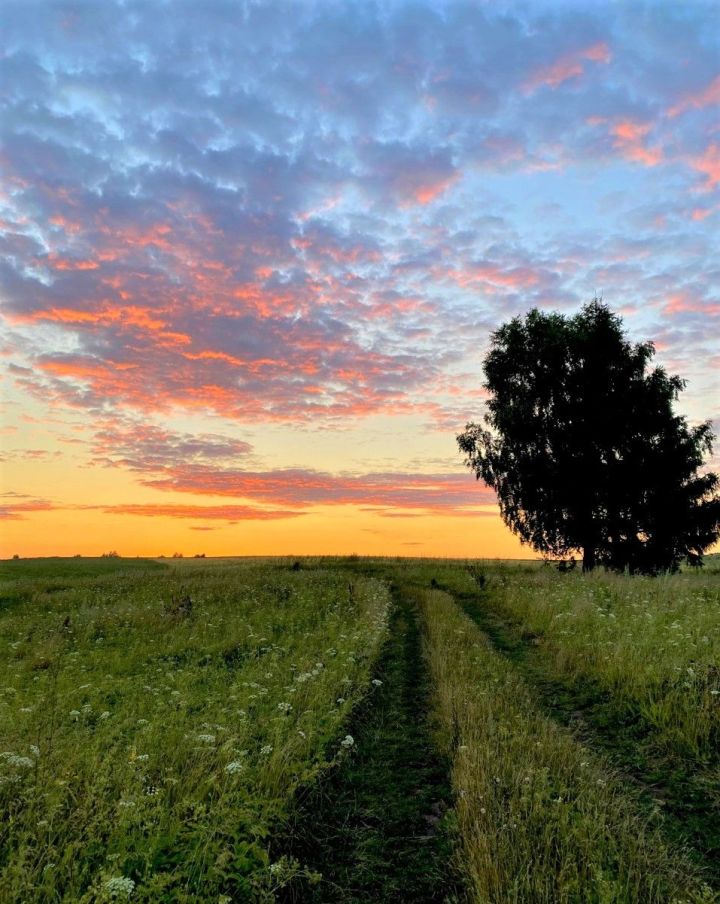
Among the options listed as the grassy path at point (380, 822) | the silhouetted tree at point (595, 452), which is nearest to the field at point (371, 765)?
the grassy path at point (380, 822)

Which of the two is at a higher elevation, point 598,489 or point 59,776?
point 598,489

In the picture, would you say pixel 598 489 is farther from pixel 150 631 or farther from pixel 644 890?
pixel 644 890

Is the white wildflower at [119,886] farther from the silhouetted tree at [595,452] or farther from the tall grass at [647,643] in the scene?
the silhouetted tree at [595,452]

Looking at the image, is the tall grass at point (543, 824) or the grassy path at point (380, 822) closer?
the tall grass at point (543, 824)

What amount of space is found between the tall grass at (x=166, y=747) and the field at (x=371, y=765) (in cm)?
4

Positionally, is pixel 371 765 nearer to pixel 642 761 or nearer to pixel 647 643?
pixel 642 761

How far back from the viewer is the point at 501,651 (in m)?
14.7

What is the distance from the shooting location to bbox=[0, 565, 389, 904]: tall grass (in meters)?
4.67

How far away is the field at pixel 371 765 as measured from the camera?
15.6ft

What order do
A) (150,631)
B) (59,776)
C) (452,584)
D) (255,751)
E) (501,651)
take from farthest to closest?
(452,584) < (150,631) < (501,651) < (255,751) < (59,776)

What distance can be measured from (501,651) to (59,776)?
37.1 ft

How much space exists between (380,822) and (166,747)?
3.08 meters

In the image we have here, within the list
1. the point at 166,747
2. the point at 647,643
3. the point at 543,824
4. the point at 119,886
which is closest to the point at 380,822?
the point at 543,824

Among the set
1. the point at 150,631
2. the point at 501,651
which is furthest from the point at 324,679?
the point at 150,631
